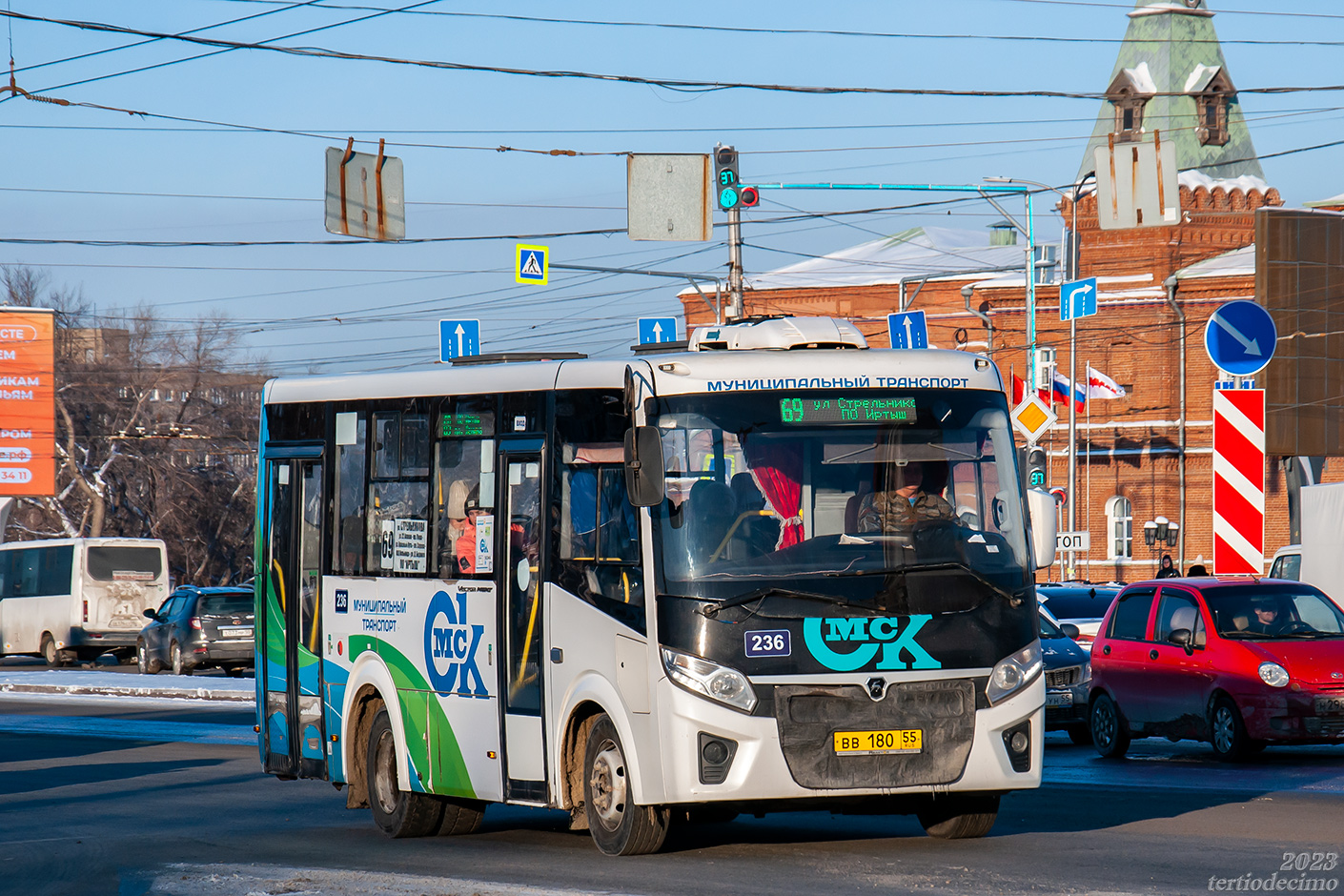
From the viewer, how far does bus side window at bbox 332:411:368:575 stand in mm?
12352

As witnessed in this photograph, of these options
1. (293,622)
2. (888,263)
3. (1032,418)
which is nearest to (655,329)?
(1032,418)

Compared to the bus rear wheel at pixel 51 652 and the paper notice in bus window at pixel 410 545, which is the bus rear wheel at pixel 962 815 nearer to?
the paper notice in bus window at pixel 410 545

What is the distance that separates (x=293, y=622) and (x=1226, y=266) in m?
58.9

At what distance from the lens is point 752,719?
966cm

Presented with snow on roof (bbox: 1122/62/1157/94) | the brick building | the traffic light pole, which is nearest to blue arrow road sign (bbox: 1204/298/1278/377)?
the traffic light pole

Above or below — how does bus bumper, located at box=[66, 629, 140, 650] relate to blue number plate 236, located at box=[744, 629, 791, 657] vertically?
below

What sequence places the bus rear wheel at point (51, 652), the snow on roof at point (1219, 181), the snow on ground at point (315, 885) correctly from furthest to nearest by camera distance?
the snow on roof at point (1219, 181) < the bus rear wheel at point (51, 652) < the snow on ground at point (315, 885)

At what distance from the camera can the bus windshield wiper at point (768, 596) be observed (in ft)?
31.8

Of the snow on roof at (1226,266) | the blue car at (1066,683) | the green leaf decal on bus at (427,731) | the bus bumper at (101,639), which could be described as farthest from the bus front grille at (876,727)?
the snow on roof at (1226,266)

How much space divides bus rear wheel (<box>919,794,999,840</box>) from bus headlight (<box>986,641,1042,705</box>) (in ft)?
2.54

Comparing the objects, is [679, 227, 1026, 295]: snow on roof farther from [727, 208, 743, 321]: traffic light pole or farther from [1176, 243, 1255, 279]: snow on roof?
[727, 208, 743, 321]: traffic light pole

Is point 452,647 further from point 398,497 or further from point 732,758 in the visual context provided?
point 732,758

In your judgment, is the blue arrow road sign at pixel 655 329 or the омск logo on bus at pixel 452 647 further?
the blue arrow road sign at pixel 655 329

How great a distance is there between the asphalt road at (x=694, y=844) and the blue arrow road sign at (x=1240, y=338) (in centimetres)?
360
